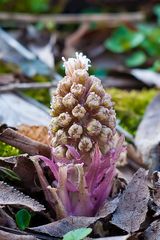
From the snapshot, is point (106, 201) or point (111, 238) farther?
point (106, 201)

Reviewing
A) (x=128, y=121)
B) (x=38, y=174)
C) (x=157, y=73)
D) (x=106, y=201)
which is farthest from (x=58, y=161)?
(x=157, y=73)

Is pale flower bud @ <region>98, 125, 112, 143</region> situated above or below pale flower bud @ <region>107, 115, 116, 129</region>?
below

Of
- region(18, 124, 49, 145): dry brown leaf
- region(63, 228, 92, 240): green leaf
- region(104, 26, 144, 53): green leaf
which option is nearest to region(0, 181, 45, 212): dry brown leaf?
region(63, 228, 92, 240): green leaf

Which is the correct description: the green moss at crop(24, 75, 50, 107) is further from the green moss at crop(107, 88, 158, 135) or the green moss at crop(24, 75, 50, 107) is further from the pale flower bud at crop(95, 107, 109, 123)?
the pale flower bud at crop(95, 107, 109, 123)

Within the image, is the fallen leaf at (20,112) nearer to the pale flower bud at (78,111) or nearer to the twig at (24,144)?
the twig at (24,144)

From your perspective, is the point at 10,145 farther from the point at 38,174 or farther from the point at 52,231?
the point at 52,231

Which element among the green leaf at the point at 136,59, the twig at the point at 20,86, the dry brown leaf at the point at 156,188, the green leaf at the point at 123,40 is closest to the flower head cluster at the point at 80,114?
the dry brown leaf at the point at 156,188
